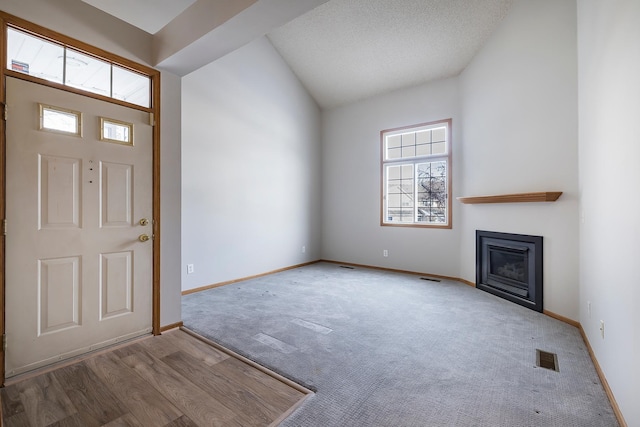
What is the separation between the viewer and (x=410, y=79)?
518 cm

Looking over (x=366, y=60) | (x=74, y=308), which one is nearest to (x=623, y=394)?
(x=74, y=308)

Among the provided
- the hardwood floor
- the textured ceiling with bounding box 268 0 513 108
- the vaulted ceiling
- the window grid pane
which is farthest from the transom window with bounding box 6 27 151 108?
the textured ceiling with bounding box 268 0 513 108

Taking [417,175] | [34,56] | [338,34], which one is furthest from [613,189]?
[338,34]

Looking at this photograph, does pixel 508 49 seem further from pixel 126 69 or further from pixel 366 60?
pixel 126 69

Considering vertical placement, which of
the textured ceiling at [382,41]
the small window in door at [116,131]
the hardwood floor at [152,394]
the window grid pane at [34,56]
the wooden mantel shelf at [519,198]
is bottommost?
the hardwood floor at [152,394]

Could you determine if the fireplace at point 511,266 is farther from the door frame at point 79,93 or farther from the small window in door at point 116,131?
the small window in door at point 116,131

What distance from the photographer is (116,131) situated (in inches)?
97.4

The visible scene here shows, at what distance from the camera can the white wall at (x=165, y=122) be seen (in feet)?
7.45

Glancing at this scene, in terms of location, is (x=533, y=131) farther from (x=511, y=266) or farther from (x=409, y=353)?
(x=409, y=353)

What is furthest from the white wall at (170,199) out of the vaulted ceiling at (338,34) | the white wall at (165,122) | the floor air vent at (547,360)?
A: the floor air vent at (547,360)

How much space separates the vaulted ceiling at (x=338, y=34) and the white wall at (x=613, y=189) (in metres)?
1.77

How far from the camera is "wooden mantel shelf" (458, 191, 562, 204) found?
3.11 meters

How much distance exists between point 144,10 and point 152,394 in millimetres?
4057

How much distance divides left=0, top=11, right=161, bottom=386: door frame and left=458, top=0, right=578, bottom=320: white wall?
4.13 m
